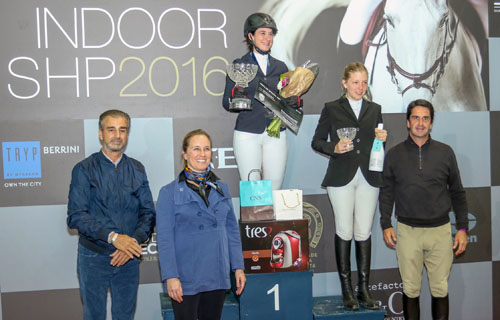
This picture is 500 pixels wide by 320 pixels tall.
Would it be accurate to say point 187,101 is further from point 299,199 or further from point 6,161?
point 6,161

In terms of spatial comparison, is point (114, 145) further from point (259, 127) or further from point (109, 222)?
point (259, 127)

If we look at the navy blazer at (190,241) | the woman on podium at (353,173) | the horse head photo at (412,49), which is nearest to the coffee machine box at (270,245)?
the woman on podium at (353,173)

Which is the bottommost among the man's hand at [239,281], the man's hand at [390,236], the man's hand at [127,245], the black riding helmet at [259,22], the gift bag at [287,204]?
the man's hand at [239,281]

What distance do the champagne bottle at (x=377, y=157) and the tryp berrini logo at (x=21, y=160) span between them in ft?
8.41

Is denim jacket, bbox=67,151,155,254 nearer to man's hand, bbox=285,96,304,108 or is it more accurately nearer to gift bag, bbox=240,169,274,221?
gift bag, bbox=240,169,274,221

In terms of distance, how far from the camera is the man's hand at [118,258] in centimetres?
272

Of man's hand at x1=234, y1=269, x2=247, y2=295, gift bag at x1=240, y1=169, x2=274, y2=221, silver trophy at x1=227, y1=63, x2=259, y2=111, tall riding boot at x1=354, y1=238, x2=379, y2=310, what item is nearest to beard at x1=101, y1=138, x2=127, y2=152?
silver trophy at x1=227, y1=63, x2=259, y2=111

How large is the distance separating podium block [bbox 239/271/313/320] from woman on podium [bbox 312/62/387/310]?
1.20 feet

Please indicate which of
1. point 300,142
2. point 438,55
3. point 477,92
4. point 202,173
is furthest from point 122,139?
point 477,92

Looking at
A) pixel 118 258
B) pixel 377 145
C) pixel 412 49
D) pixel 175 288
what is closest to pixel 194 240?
pixel 175 288

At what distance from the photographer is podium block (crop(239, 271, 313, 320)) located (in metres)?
3.37

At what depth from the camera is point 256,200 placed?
339cm

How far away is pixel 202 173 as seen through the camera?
2.70 meters

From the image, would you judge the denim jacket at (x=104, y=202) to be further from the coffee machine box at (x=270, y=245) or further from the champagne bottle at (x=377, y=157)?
the champagne bottle at (x=377, y=157)
